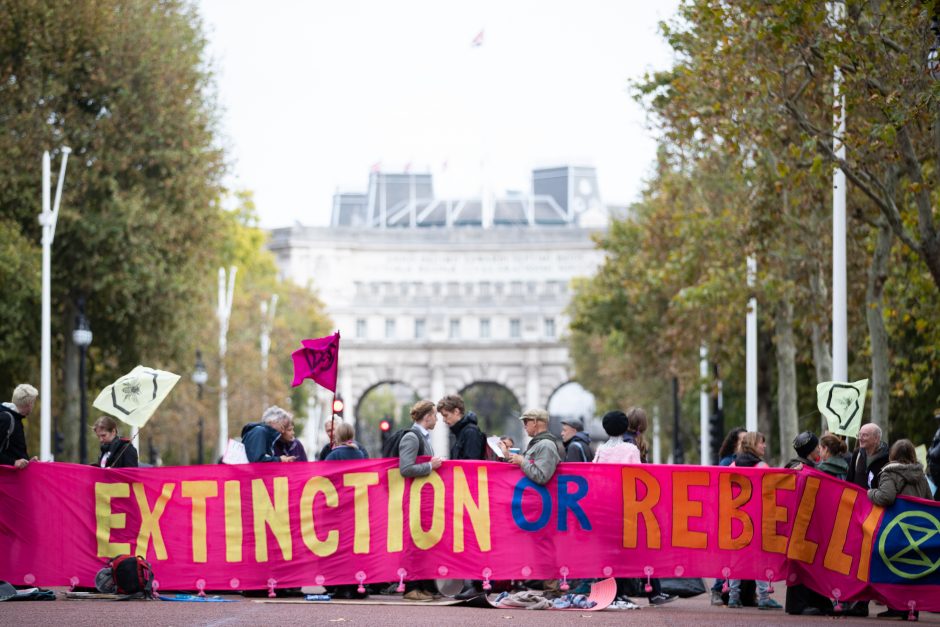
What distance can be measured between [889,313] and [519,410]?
89616 millimetres

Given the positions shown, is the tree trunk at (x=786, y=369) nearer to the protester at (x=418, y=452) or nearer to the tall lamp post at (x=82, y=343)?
the tall lamp post at (x=82, y=343)

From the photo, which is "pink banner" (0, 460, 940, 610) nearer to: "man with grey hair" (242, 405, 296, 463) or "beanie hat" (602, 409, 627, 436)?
"beanie hat" (602, 409, 627, 436)

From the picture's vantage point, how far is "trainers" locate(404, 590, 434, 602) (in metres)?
18.8

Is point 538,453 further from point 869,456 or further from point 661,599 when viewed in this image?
point 869,456

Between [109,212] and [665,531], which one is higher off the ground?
[109,212]

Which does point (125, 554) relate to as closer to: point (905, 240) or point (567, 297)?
point (905, 240)

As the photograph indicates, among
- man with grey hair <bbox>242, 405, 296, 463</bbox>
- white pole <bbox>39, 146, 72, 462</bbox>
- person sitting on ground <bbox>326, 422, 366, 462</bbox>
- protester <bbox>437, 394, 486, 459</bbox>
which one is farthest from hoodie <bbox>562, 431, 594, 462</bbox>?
white pole <bbox>39, 146, 72, 462</bbox>

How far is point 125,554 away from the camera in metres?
18.9

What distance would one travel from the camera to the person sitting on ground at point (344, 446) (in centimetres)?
2039

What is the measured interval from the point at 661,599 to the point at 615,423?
208cm

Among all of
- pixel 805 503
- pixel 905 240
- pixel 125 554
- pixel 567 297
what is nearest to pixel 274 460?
pixel 125 554

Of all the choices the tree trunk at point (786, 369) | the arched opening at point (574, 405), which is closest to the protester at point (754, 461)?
the tree trunk at point (786, 369)

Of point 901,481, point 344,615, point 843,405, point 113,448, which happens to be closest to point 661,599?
point 901,481

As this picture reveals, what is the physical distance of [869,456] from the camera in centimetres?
1945
